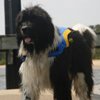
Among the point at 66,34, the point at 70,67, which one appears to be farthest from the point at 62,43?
the point at 70,67

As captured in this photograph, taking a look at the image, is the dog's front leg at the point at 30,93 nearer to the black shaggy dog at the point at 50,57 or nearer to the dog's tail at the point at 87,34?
the black shaggy dog at the point at 50,57

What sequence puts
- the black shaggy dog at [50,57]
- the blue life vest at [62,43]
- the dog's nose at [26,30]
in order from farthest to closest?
the blue life vest at [62,43] < the black shaggy dog at [50,57] < the dog's nose at [26,30]

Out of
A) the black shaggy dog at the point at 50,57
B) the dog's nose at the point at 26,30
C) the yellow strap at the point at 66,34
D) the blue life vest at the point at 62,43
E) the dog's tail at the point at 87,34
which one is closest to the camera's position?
the dog's nose at the point at 26,30

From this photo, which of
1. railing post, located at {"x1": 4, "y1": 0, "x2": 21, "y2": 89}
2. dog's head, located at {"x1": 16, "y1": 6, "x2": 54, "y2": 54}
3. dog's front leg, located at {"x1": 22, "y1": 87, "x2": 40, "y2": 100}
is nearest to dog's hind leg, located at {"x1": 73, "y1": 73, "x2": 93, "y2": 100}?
dog's front leg, located at {"x1": 22, "y1": 87, "x2": 40, "y2": 100}

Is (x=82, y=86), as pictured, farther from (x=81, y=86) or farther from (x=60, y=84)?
(x=60, y=84)

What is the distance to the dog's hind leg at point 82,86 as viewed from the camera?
7.01 metres

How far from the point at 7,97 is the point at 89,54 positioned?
6.05 feet

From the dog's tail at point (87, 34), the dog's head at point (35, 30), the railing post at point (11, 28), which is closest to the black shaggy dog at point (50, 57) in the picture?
the dog's head at point (35, 30)

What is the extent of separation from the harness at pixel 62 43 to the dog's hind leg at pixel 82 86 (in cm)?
52

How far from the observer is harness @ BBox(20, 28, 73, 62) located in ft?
21.6

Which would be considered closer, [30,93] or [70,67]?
[30,93]

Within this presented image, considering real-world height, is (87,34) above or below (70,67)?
above

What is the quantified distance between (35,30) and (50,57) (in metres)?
0.50

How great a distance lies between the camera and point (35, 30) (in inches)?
246
